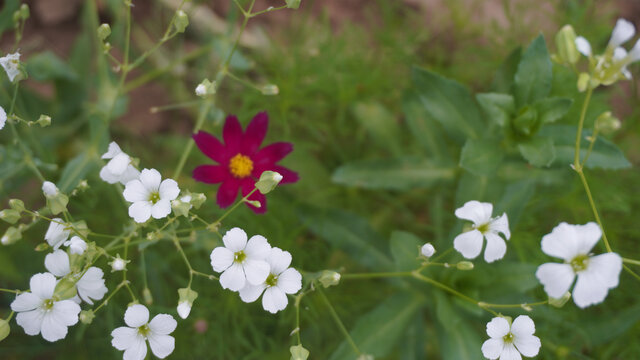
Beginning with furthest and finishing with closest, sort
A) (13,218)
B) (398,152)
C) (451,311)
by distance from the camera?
(398,152) < (451,311) < (13,218)

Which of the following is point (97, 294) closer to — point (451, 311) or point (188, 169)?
point (451, 311)

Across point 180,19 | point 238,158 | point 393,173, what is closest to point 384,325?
point 393,173

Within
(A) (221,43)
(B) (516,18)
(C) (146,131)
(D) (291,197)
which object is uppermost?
(B) (516,18)

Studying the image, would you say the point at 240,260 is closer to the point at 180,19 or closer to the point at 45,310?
the point at 45,310

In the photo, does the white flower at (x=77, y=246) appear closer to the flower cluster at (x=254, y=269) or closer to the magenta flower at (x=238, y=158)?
the flower cluster at (x=254, y=269)

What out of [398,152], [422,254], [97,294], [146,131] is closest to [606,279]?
[422,254]

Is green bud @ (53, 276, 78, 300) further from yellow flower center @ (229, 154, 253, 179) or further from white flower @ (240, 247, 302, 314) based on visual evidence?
yellow flower center @ (229, 154, 253, 179)

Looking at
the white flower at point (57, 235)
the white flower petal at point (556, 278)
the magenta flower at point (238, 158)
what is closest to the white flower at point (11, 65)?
the white flower at point (57, 235)
